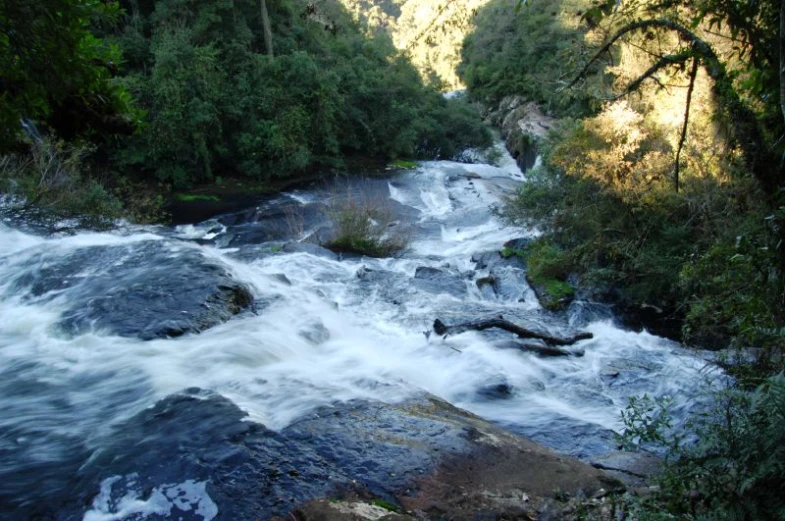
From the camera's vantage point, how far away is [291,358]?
7734 millimetres

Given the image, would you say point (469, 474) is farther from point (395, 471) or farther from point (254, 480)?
point (254, 480)

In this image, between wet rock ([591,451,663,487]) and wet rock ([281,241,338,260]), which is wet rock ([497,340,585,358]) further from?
wet rock ([281,241,338,260])

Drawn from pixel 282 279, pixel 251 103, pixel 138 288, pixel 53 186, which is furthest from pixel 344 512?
pixel 251 103

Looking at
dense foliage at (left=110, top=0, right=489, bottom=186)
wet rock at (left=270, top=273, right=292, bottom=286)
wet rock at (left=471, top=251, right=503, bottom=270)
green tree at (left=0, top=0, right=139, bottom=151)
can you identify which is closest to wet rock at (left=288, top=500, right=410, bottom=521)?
green tree at (left=0, top=0, right=139, bottom=151)

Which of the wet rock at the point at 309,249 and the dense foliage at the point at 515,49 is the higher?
the dense foliage at the point at 515,49

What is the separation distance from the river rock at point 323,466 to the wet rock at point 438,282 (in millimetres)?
7025

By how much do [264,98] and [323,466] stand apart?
21.4 metres

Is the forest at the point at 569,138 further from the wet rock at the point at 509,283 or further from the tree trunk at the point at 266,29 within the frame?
the wet rock at the point at 509,283

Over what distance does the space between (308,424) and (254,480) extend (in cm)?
105

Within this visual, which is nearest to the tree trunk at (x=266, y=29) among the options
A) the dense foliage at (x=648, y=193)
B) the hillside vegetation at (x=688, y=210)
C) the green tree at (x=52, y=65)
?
the hillside vegetation at (x=688, y=210)

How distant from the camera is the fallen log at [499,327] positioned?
9.73 m

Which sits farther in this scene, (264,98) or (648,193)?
(264,98)

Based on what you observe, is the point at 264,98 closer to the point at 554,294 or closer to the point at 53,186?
the point at 53,186

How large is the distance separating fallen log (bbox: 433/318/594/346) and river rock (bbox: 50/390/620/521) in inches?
166
